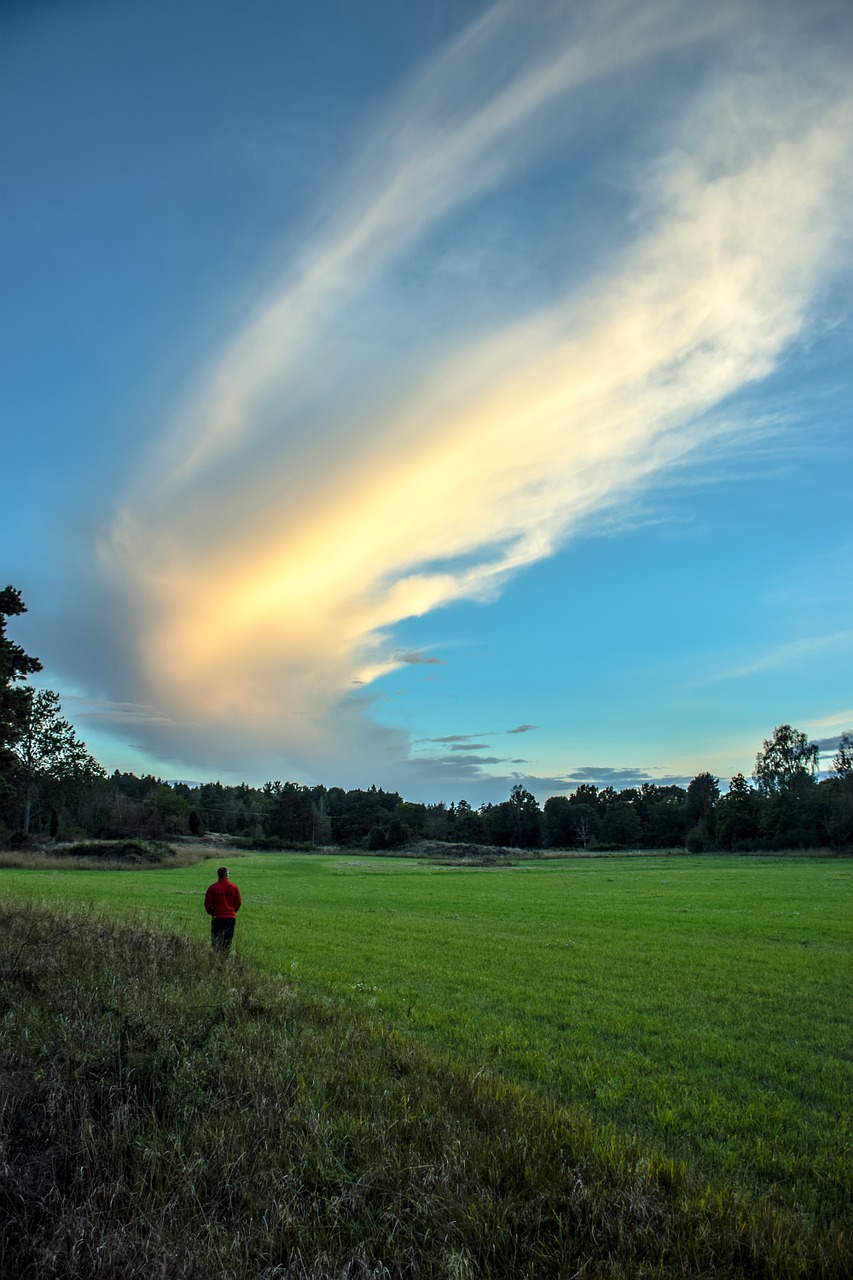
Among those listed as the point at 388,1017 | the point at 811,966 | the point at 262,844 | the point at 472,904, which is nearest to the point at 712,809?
the point at 262,844

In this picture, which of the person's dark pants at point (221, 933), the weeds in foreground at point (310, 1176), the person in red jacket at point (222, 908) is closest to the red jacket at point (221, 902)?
the person in red jacket at point (222, 908)

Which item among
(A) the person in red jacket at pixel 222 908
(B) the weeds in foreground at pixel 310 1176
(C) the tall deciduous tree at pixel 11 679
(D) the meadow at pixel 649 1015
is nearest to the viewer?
(B) the weeds in foreground at pixel 310 1176

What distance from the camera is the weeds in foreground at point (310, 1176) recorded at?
4.48 m

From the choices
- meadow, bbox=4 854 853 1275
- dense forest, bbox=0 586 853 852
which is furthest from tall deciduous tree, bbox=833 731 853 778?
meadow, bbox=4 854 853 1275

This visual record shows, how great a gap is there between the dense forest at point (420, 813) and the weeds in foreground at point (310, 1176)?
30406mm

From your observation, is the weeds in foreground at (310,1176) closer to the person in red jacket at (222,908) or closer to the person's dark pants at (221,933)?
the person's dark pants at (221,933)

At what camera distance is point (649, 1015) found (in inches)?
522

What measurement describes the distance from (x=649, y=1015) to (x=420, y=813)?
190684 millimetres

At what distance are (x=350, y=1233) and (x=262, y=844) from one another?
136m

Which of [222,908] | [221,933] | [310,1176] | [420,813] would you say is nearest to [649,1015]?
[310,1176]

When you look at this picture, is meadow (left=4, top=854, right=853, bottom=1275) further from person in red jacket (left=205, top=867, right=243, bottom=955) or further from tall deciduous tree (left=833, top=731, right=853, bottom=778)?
tall deciduous tree (left=833, top=731, right=853, bottom=778)

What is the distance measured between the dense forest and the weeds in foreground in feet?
99.8

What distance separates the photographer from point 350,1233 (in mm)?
4762

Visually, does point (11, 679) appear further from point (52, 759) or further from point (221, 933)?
point (52, 759)
